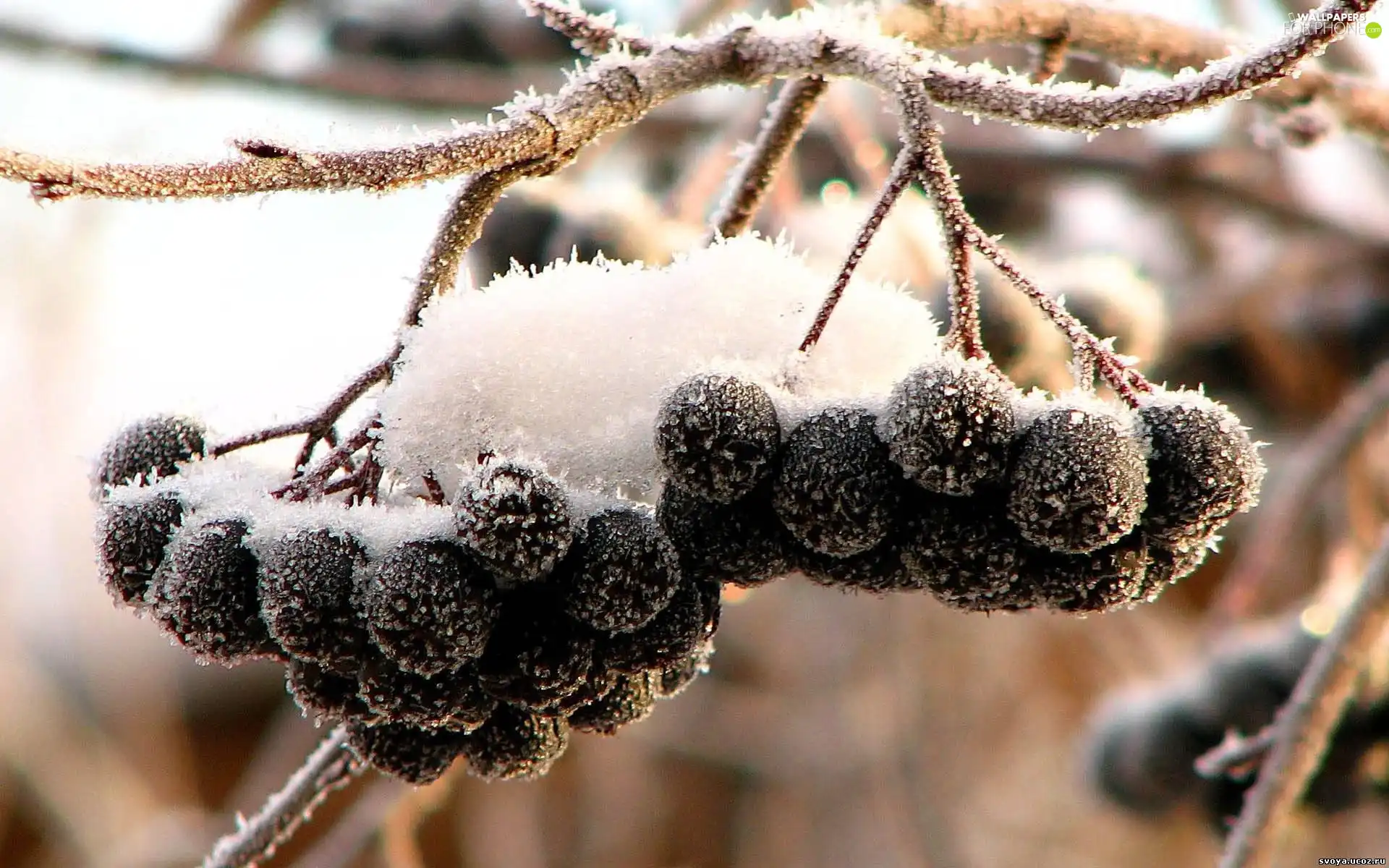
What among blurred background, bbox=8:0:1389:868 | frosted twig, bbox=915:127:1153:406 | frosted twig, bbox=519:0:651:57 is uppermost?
frosted twig, bbox=519:0:651:57

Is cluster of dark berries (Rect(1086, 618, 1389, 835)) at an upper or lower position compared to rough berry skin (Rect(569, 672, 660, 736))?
lower

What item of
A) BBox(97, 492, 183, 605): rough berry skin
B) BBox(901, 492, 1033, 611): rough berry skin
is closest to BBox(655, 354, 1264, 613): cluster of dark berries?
BBox(901, 492, 1033, 611): rough berry skin

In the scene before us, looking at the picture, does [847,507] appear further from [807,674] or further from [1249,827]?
[807,674]

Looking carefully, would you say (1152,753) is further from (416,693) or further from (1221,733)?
(416,693)

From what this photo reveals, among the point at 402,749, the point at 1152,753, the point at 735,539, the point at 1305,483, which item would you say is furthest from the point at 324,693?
the point at 1305,483

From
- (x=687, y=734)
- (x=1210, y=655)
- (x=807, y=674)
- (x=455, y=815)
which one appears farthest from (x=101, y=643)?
(x=1210, y=655)

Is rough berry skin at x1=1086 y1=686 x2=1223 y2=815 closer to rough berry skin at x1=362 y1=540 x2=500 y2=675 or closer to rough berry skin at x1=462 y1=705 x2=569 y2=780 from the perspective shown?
rough berry skin at x1=462 y1=705 x2=569 y2=780

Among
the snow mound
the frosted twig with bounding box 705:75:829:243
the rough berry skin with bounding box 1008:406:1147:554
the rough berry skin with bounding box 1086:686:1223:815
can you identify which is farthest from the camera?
the rough berry skin with bounding box 1086:686:1223:815
